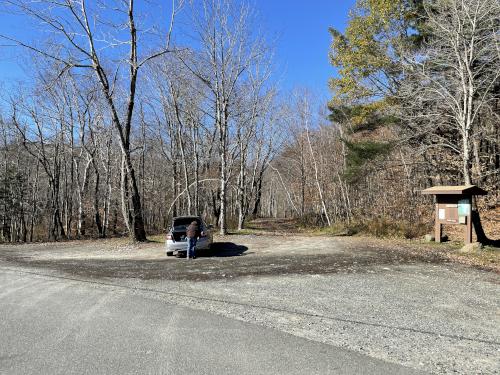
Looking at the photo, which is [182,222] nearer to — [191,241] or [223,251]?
[223,251]

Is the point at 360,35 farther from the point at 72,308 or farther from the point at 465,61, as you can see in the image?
the point at 72,308

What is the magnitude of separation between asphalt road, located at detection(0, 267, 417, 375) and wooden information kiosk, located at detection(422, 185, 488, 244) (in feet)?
40.4

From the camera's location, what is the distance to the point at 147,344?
5.30m

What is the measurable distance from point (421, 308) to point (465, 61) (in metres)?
11.9

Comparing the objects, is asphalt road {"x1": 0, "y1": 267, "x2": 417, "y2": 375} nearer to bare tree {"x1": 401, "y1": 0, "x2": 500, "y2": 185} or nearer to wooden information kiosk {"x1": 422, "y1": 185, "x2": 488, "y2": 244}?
wooden information kiosk {"x1": 422, "y1": 185, "x2": 488, "y2": 244}

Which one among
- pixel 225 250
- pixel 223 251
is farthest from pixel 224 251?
pixel 225 250

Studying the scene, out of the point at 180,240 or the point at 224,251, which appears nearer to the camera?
the point at 180,240

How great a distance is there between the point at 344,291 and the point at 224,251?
8990 mm

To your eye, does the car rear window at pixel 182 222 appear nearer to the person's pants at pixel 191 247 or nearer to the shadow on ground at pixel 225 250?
the shadow on ground at pixel 225 250

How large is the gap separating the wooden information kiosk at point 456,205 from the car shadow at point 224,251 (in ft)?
26.5

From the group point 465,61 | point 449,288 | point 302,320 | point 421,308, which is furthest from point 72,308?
point 465,61

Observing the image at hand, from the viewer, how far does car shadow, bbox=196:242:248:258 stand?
16000 millimetres

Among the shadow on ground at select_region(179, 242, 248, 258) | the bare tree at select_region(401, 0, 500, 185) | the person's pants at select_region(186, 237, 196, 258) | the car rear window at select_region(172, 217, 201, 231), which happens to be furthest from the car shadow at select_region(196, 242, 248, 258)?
the bare tree at select_region(401, 0, 500, 185)

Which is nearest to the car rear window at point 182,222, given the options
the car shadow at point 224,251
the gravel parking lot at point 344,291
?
the car shadow at point 224,251
